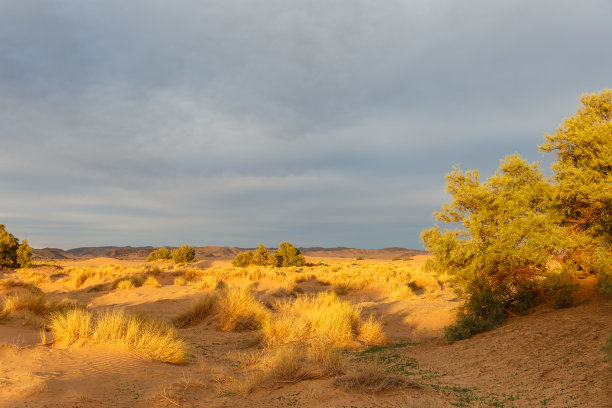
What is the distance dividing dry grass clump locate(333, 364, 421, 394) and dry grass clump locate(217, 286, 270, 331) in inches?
278

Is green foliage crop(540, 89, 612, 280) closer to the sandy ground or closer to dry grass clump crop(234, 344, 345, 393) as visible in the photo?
the sandy ground

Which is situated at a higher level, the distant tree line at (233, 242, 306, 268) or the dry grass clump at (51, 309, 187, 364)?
the distant tree line at (233, 242, 306, 268)

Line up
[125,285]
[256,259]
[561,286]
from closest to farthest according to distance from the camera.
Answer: [561,286] → [125,285] → [256,259]

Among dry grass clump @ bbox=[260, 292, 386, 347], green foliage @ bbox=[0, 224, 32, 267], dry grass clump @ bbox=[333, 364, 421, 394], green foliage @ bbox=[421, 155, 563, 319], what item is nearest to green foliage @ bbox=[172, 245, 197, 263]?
green foliage @ bbox=[0, 224, 32, 267]

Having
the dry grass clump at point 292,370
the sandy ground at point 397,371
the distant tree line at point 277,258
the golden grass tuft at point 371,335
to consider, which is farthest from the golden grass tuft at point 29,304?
the distant tree line at point 277,258

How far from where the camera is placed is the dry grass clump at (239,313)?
1348 centimetres

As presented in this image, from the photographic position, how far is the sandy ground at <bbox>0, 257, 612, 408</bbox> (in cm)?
586

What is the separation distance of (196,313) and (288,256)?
2984cm

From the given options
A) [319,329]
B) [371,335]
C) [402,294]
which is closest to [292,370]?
[319,329]

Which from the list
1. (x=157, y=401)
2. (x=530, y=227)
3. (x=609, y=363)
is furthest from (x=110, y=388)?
(x=530, y=227)

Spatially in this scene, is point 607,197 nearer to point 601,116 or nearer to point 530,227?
point 530,227

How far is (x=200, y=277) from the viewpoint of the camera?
2834cm

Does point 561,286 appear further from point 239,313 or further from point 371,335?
point 239,313

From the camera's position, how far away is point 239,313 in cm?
1378
